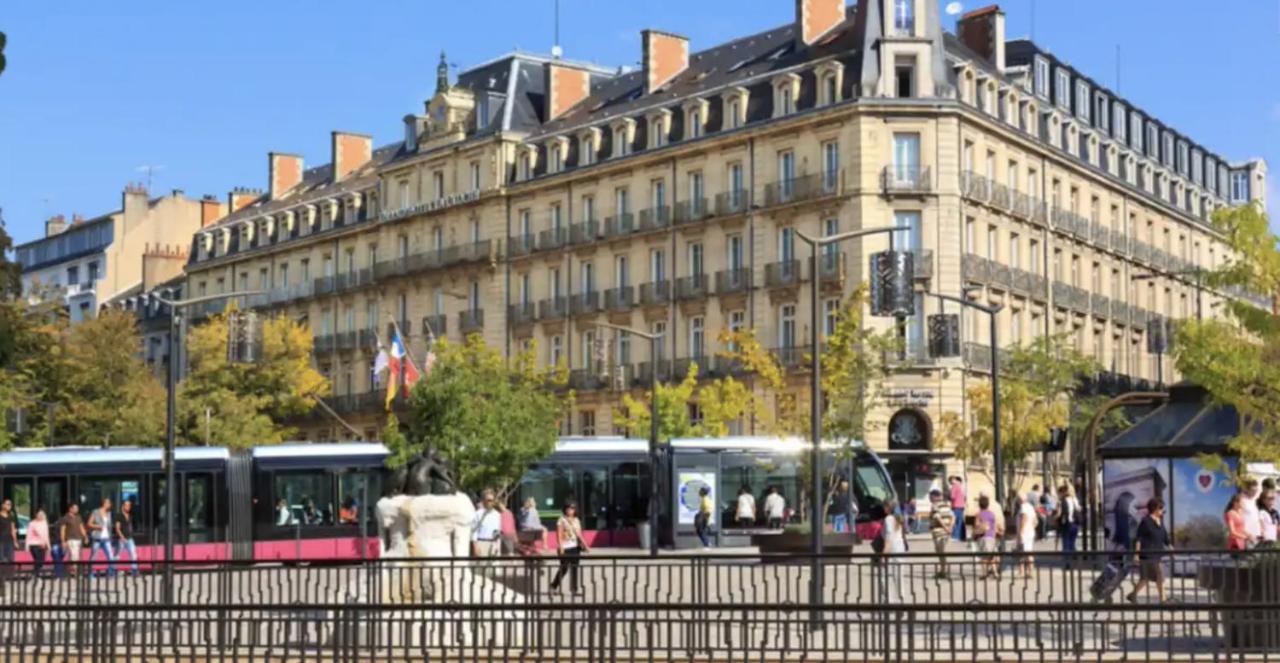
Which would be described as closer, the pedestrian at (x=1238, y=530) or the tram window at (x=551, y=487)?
the pedestrian at (x=1238, y=530)

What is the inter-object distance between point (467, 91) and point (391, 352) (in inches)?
986

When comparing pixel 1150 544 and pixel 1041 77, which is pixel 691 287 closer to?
pixel 1041 77

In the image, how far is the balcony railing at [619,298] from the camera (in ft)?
252

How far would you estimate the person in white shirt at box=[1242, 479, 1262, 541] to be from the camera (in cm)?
2703

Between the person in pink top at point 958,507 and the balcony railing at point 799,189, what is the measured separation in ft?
55.7

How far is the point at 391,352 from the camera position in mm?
63000

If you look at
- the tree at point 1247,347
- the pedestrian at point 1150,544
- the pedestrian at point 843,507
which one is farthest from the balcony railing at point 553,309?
the pedestrian at point 1150,544

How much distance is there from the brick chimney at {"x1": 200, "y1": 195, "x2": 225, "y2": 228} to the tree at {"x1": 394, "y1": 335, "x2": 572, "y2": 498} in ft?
172

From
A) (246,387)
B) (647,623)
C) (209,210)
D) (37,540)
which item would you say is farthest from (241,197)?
(647,623)

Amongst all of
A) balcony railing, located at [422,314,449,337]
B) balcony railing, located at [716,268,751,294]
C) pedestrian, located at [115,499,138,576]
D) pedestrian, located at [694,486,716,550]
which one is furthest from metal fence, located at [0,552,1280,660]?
balcony railing, located at [422,314,449,337]

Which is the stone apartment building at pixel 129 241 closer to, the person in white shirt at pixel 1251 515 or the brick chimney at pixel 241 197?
the brick chimney at pixel 241 197

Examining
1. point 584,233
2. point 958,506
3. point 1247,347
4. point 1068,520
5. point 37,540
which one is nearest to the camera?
point 1247,347

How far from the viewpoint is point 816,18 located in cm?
7325

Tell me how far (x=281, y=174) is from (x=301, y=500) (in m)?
57.2
